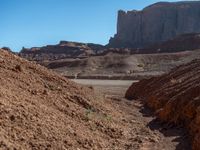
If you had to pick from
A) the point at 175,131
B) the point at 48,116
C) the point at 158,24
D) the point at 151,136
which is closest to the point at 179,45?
the point at 158,24

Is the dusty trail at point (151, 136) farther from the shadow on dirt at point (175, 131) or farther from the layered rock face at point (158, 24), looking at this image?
the layered rock face at point (158, 24)

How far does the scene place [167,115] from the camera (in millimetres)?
16656

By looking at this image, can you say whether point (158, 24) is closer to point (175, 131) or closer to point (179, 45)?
point (179, 45)

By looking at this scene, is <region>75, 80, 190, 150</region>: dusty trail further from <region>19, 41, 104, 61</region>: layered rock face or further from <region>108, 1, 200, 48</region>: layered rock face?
<region>108, 1, 200, 48</region>: layered rock face

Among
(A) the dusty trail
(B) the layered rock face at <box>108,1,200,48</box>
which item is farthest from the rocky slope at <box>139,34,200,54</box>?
(A) the dusty trail

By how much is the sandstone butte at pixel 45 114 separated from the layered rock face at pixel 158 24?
128683 millimetres

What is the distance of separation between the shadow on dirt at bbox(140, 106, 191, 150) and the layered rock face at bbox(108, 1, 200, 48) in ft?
420

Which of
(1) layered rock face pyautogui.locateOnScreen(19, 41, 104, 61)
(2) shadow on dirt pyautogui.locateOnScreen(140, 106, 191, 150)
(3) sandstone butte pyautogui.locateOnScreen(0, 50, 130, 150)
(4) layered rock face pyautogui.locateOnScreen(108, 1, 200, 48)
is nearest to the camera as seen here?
(3) sandstone butte pyautogui.locateOnScreen(0, 50, 130, 150)

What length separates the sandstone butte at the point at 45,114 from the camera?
9719mm

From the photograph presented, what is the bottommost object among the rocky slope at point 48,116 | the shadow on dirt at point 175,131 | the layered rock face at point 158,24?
the shadow on dirt at point 175,131

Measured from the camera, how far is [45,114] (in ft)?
37.9

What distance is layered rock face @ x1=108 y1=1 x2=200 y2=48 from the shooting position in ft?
481

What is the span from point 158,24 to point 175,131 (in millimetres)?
136826

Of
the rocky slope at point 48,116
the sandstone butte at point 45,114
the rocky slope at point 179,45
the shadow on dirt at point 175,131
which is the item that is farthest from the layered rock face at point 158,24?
the rocky slope at point 48,116
